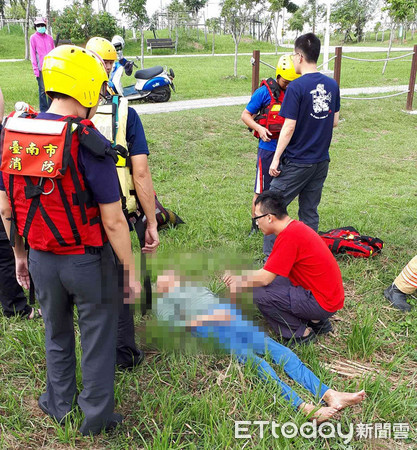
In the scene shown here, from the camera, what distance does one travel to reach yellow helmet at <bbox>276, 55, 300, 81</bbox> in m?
4.15

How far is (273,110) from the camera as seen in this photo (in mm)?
4293

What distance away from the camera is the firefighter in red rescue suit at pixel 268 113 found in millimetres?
4223

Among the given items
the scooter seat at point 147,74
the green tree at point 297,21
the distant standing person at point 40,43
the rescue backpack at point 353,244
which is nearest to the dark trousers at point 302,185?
the rescue backpack at point 353,244

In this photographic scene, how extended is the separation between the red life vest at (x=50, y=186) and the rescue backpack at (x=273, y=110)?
2.74 meters

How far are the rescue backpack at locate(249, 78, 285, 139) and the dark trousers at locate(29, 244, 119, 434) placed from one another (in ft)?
8.79

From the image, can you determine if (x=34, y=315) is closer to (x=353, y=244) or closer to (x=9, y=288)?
(x=9, y=288)

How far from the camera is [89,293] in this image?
1980mm

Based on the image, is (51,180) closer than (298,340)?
Yes

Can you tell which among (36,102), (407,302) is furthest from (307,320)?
(36,102)

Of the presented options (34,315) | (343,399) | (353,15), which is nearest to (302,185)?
(343,399)

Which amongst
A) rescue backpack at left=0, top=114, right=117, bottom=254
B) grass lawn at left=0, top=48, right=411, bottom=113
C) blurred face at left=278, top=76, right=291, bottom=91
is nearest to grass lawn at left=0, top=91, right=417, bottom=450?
rescue backpack at left=0, top=114, right=117, bottom=254

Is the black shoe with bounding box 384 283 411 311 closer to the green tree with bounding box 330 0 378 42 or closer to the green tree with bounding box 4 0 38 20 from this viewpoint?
the green tree with bounding box 4 0 38 20

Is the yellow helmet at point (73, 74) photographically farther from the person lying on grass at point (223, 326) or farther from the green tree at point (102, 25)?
the green tree at point (102, 25)

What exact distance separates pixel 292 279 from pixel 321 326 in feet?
1.43
